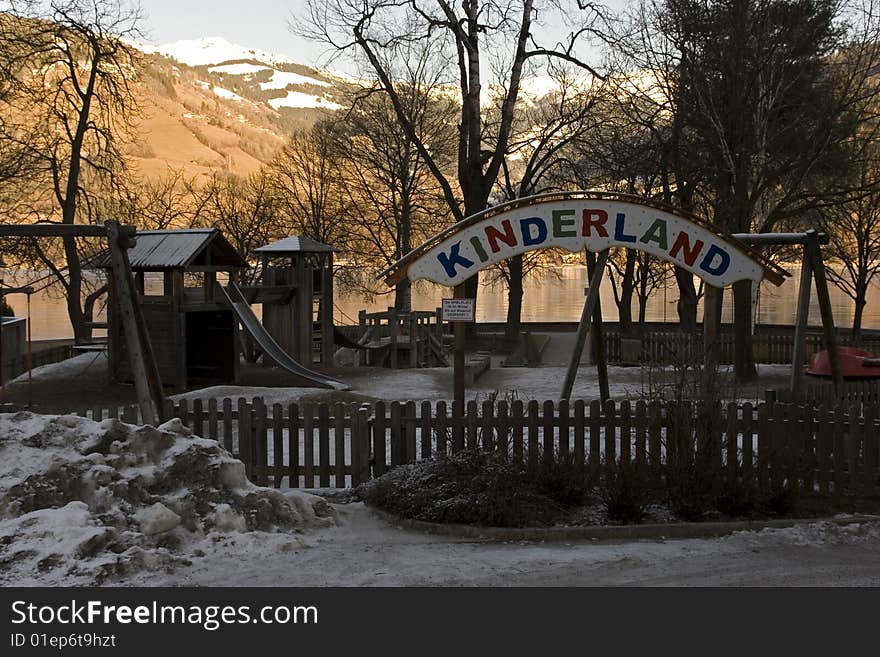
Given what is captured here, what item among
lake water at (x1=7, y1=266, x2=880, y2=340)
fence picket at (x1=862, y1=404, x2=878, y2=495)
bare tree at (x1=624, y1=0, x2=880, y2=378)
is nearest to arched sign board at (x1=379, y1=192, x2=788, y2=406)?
fence picket at (x1=862, y1=404, x2=878, y2=495)

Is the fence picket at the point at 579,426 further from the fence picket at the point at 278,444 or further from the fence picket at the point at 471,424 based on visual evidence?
the fence picket at the point at 278,444

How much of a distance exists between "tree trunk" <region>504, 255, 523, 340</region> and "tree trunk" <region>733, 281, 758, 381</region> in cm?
1399

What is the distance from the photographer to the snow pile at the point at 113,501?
6.38 metres

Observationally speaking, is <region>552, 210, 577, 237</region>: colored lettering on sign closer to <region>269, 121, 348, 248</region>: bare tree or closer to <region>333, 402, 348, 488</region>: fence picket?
<region>333, 402, 348, 488</region>: fence picket

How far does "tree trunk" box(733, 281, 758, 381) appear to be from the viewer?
2031 centimetres

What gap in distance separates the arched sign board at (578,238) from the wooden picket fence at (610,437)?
1.75 meters

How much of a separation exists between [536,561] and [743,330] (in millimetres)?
14893

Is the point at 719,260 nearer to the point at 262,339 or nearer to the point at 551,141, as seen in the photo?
the point at 262,339

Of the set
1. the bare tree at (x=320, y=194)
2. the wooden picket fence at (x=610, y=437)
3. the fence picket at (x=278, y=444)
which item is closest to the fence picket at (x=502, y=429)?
the wooden picket fence at (x=610, y=437)

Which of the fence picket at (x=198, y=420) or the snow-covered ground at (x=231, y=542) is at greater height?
the fence picket at (x=198, y=420)

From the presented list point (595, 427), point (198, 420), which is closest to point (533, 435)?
point (595, 427)

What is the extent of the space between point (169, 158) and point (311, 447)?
13271 centimetres

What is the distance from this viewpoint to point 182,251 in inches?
748
